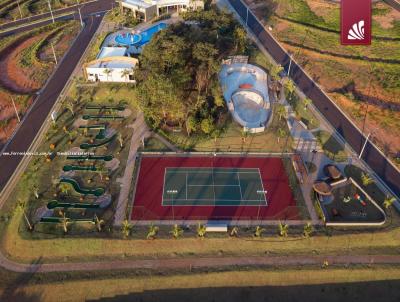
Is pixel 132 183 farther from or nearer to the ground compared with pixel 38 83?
nearer to the ground

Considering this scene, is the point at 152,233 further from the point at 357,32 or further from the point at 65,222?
the point at 357,32

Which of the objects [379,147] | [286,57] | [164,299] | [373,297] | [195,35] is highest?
[195,35]

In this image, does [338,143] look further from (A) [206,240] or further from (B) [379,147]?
(A) [206,240]

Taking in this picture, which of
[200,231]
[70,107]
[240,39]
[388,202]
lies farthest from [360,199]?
[70,107]

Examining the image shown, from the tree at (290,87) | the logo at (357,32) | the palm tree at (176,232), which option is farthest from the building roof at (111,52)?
the palm tree at (176,232)

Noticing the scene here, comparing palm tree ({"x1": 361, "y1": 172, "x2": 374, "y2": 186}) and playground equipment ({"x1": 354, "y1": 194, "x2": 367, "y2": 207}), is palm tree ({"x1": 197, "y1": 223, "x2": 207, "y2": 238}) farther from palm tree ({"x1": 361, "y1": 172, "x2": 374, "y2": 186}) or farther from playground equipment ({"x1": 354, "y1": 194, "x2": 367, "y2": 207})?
palm tree ({"x1": 361, "y1": 172, "x2": 374, "y2": 186})

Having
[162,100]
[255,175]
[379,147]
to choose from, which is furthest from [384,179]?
[162,100]
